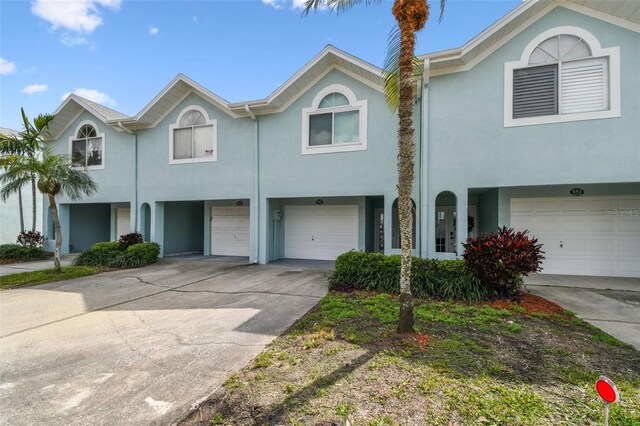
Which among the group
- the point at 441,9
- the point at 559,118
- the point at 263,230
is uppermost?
the point at 441,9

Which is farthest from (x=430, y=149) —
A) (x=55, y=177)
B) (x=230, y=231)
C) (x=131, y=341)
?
(x=55, y=177)

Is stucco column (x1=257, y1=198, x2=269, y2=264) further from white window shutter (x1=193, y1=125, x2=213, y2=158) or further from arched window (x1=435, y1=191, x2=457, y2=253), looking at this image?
arched window (x1=435, y1=191, x2=457, y2=253)

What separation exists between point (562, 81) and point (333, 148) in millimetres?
6818

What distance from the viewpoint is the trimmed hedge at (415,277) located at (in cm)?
721

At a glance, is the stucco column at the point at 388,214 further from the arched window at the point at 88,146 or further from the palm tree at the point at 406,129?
the arched window at the point at 88,146

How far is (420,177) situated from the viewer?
979 centimetres

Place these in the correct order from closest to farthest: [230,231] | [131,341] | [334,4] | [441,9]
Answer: [131,341] < [441,9] < [334,4] < [230,231]

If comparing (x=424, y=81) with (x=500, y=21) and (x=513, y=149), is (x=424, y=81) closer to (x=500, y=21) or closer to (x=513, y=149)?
(x=500, y=21)

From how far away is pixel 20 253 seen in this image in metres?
14.1

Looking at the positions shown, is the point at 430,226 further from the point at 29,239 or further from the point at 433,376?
the point at 29,239

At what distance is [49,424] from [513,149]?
11.0 m

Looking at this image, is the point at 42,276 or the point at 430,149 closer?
the point at 430,149

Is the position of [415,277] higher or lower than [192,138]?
lower

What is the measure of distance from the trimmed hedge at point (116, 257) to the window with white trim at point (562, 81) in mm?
13758
